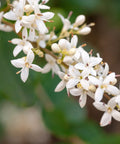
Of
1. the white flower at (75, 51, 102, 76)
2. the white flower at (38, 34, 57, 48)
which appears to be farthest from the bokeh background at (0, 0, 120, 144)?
the white flower at (75, 51, 102, 76)

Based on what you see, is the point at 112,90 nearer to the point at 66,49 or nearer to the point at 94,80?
the point at 94,80

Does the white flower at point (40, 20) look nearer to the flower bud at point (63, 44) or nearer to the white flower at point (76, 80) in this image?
the flower bud at point (63, 44)

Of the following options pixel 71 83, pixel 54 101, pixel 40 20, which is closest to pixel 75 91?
pixel 71 83

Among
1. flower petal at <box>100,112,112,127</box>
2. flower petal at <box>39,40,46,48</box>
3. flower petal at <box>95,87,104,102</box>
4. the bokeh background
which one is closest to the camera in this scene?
flower petal at <box>95,87,104,102</box>

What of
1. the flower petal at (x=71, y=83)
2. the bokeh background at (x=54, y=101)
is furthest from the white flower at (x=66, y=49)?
the bokeh background at (x=54, y=101)

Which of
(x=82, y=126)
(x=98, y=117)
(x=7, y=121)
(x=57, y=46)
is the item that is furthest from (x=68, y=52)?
(x=98, y=117)

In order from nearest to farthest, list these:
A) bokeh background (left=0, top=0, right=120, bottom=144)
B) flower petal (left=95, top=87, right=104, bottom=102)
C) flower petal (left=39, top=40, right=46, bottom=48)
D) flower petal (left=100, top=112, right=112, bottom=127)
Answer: flower petal (left=95, top=87, right=104, bottom=102) < flower petal (left=100, top=112, right=112, bottom=127) < flower petal (left=39, top=40, right=46, bottom=48) < bokeh background (left=0, top=0, right=120, bottom=144)

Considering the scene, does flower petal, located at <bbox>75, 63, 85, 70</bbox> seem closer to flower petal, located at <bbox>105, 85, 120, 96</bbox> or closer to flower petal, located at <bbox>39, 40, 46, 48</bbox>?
flower petal, located at <bbox>105, 85, 120, 96</bbox>

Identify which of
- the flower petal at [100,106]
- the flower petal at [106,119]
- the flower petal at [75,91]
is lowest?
the flower petal at [106,119]
